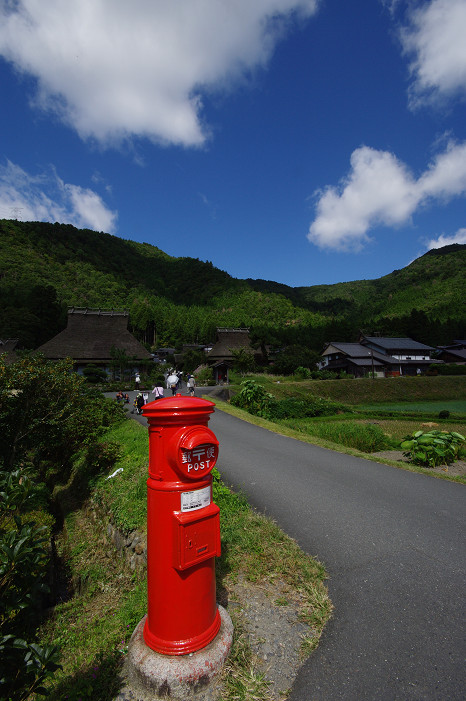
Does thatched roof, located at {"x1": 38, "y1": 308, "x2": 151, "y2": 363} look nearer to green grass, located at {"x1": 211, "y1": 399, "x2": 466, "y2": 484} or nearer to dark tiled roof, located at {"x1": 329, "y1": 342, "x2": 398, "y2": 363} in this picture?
green grass, located at {"x1": 211, "y1": 399, "x2": 466, "y2": 484}

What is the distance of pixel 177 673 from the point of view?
2.10 metres

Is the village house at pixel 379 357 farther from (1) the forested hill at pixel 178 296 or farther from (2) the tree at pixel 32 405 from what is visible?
(2) the tree at pixel 32 405

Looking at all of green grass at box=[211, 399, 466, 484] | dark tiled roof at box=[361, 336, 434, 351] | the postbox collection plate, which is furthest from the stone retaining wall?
dark tiled roof at box=[361, 336, 434, 351]

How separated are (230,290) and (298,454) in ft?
323

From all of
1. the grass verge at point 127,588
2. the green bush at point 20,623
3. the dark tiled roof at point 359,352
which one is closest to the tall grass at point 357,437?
the grass verge at point 127,588

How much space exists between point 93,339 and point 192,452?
40.0 m

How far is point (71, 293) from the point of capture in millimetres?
73188

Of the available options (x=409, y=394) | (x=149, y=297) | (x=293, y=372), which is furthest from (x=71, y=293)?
(x=409, y=394)

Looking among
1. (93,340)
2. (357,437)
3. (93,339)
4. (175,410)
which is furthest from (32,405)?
(93,339)

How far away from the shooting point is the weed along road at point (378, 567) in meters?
2.23

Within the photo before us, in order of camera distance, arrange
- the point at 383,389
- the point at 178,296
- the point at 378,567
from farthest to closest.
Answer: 1. the point at 178,296
2. the point at 383,389
3. the point at 378,567

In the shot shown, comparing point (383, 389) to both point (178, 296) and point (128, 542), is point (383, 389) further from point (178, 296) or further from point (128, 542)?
point (178, 296)

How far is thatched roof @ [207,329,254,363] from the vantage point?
44281mm

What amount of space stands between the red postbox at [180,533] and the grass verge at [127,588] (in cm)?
38
